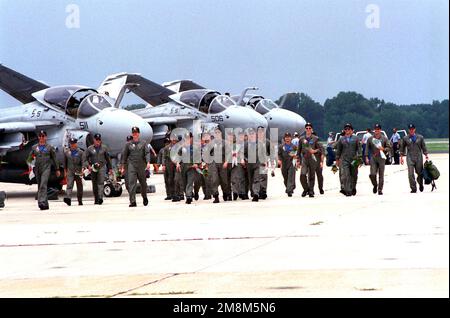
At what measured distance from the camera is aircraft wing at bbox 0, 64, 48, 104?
102 ft

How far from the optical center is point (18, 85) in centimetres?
3108

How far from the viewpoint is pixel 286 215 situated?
19094 millimetres

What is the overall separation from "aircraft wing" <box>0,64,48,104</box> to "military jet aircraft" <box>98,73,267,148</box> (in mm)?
4885

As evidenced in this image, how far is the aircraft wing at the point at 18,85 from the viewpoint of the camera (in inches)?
1218

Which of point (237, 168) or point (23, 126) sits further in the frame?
point (23, 126)

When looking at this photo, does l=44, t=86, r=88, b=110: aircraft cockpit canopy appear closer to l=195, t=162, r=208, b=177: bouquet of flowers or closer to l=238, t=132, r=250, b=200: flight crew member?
l=195, t=162, r=208, b=177: bouquet of flowers

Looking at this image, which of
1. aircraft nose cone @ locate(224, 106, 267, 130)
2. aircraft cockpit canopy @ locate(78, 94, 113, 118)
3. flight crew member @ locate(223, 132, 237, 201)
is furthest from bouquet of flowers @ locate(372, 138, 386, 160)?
aircraft nose cone @ locate(224, 106, 267, 130)

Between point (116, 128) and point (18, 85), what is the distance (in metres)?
4.67

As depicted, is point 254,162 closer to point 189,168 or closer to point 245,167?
point 245,167

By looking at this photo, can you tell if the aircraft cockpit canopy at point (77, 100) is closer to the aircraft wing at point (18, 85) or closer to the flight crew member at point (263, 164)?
the aircraft wing at point (18, 85)

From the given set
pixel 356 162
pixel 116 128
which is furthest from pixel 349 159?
pixel 116 128
